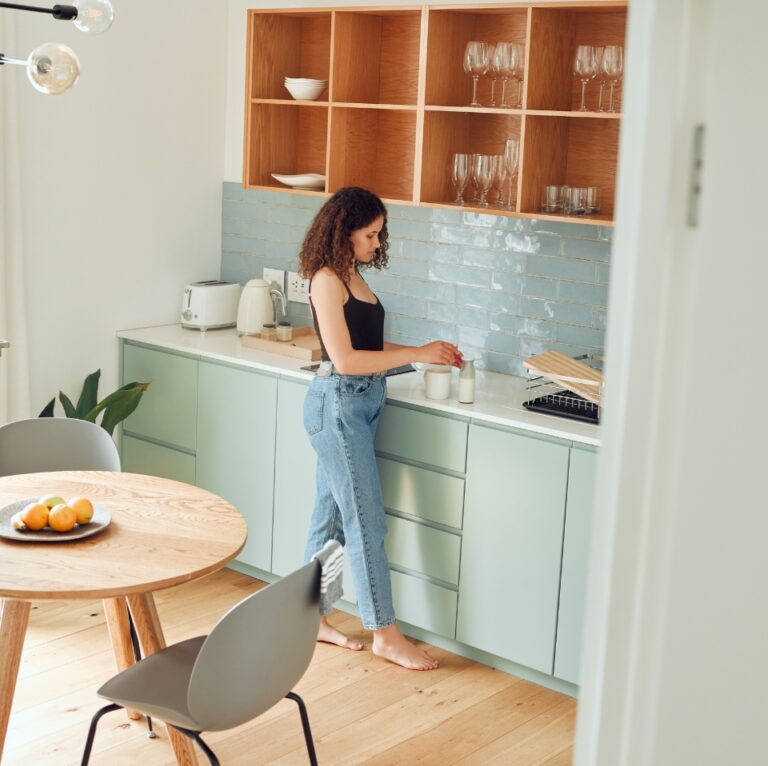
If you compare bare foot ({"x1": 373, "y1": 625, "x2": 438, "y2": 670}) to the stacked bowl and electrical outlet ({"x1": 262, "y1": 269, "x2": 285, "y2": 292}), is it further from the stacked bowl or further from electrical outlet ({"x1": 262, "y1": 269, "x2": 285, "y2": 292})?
the stacked bowl

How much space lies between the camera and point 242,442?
4.29 meters

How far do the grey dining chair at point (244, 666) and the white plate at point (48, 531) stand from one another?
35 cm

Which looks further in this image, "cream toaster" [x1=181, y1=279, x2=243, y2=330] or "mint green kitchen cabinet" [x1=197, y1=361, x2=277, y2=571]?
"cream toaster" [x1=181, y1=279, x2=243, y2=330]

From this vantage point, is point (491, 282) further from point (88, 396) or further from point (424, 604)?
point (88, 396)

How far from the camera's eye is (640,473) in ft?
3.91

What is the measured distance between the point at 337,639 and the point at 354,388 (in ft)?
2.99

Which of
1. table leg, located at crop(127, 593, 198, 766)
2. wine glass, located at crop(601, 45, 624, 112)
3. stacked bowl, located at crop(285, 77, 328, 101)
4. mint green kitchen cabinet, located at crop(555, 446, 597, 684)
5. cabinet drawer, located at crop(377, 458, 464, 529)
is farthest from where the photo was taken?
stacked bowl, located at crop(285, 77, 328, 101)

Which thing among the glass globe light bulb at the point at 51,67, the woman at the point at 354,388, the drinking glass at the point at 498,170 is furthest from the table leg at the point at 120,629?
the drinking glass at the point at 498,170

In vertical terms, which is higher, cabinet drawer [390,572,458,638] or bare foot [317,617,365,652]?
cabinet drawer [390,572,458,638]

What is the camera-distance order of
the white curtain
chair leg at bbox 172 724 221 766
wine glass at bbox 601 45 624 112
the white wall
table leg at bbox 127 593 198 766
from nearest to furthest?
1. chair leg at bbox 172 724 221 766
2. table leg at bbox 127 593 198 766
3. wine glass at bbox 601 45 624 112
4. the white curtain
5. the white wall

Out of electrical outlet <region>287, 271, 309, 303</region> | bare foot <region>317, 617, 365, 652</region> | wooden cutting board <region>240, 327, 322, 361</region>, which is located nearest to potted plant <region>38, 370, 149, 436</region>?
wooden cutting board <region>240, 327, 322, 361</region>

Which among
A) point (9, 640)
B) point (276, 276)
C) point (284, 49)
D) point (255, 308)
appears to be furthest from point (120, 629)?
point (284, 49)

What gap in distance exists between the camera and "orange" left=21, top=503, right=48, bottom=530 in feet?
8.63

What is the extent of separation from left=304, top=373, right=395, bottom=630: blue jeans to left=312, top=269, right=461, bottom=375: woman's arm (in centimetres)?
10
